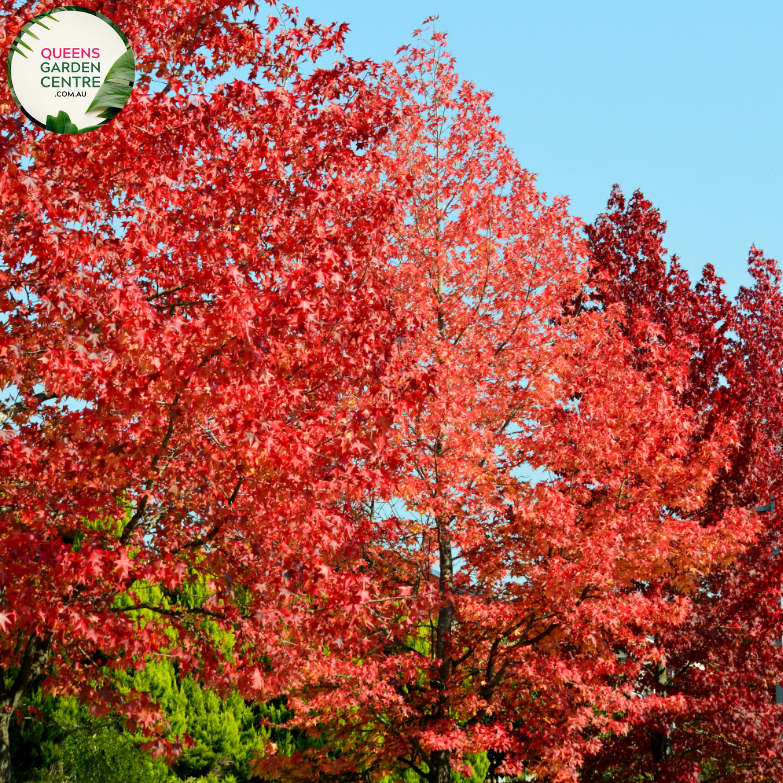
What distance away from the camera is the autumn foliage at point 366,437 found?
7.03 m

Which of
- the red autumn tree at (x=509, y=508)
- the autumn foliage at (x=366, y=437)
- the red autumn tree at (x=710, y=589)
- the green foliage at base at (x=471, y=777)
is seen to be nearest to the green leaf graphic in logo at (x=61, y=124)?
the autumn foliage at (x=366, y=437)

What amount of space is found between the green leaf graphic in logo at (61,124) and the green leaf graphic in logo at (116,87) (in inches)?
8.7

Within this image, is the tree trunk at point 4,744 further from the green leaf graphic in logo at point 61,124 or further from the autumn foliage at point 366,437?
→ the green leaf graphic in logo at point 61,124

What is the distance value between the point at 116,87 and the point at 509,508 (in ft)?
24.3

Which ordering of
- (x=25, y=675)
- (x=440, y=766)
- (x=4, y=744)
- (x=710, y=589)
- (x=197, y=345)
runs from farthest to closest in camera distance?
(x=710, y=589) < (x=440, y=766) < (x=4, y=744) < (x=25, y=675) < (x=197, y=345)

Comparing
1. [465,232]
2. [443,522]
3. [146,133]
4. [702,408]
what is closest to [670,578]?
[702,408]

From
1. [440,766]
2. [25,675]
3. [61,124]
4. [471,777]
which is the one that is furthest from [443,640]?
[61,124]

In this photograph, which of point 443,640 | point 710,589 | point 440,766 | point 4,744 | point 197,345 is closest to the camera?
point 197,345

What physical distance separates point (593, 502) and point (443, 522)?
2.28m

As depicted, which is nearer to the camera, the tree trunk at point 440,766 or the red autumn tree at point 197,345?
the red autumn tree at point 197,345

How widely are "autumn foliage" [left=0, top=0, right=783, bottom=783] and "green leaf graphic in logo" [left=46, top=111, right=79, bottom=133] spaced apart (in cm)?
11

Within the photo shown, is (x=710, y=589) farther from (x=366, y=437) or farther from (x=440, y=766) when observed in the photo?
(x=366, y=437)

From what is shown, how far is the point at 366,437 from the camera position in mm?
7391

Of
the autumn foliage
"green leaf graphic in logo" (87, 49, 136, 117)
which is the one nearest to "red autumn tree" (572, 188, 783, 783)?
the autumn foliage
